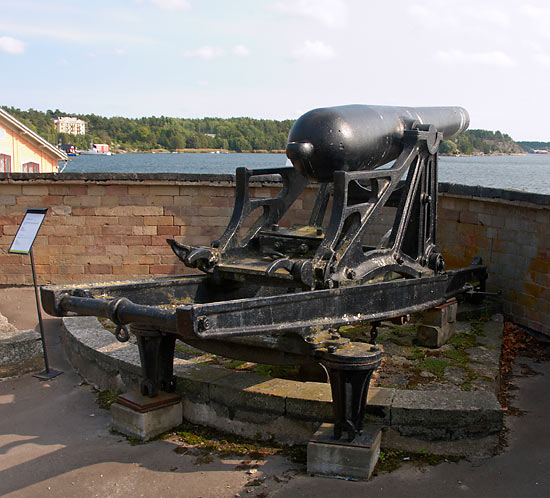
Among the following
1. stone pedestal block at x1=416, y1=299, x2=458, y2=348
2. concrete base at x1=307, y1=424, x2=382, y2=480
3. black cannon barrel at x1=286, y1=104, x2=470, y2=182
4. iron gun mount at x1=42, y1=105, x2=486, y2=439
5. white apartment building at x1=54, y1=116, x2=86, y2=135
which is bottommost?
concrete base at x1=307, y1=424, x2=382, y2=480

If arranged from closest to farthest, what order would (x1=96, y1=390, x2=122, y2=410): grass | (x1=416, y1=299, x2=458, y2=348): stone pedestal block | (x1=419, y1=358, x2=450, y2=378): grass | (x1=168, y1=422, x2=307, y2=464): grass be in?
(x1=168, y1=422, x2=307, y2=464): grass → (x1=96, y1=390, x2=122, y2=410): grass → (x1=419, y1=358, x2=450, y2=378): grass → (x1=416, y1=299, x2=458, y2=348): stone pedestal block

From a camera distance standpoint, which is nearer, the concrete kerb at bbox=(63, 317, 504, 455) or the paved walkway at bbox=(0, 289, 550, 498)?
the paved walkway at bbox=(0, 289, 550, 498)

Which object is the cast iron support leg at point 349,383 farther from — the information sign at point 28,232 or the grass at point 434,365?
the information sign at point 28,232

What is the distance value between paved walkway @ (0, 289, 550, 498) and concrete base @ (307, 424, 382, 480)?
0.24 feet

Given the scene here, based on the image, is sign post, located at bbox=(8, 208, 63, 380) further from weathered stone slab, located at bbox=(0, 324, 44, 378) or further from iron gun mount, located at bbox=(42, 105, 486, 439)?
iron gun mount, located at bbox=(42, 105, 486, 439)

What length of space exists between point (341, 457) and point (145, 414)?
1617mm

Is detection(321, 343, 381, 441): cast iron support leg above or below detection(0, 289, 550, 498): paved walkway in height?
above

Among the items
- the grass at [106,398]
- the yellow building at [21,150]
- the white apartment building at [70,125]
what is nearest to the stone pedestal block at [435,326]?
the grass at [106,398]

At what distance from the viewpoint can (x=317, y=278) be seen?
5.24 metres

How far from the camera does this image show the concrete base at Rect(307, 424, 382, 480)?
454 cm

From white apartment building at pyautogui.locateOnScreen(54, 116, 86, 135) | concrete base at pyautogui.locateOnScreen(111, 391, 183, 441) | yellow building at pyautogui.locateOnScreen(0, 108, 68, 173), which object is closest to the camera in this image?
concrete base at pyautogui.locateOnScreen(111, 391, 183, 441)

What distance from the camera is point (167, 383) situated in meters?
5.57

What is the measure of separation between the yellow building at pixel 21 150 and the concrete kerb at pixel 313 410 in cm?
2618

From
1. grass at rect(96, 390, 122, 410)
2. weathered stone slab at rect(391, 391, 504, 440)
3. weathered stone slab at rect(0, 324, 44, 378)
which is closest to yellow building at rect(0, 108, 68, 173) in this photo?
weathered stone slab at rect(0, 324, 44, 378)
